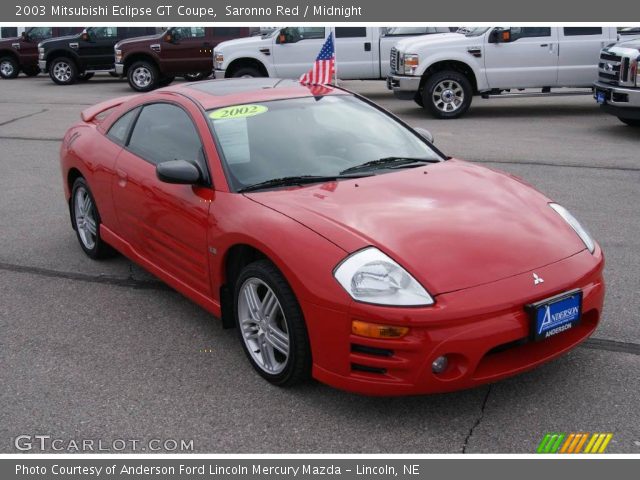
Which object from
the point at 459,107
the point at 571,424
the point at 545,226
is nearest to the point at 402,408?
the point at 571,424

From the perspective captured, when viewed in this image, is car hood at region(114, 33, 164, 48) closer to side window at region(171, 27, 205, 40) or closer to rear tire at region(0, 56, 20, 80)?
side window at region(171, 27, 205, 40)

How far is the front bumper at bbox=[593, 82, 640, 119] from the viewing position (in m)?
10.4

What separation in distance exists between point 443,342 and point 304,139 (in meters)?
1.77

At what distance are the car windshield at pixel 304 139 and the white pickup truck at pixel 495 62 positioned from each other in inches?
333

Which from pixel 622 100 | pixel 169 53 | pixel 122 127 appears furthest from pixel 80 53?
pixel 122 127

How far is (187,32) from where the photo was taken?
19156 mm

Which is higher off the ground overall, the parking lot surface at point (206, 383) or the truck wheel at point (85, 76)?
the truck wheel at point (85, 76)

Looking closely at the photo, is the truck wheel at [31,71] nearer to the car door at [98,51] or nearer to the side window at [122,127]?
the car door at [98,51]

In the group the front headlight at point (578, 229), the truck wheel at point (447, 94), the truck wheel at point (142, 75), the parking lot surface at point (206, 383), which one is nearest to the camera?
the parking lot surface at point (206, 383)

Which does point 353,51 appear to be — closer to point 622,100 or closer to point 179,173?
point 622,100

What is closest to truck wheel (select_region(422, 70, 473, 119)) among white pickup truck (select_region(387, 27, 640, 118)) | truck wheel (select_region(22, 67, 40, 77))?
white pickup truck (select_region(387, 27, 640, 118))

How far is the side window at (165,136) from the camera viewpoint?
15.2 feet

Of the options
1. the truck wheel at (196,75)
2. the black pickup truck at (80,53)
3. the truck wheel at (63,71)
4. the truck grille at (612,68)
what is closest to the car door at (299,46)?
the truck wheel at (196,75)

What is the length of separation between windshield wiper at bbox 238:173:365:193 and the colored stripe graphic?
1.75m
